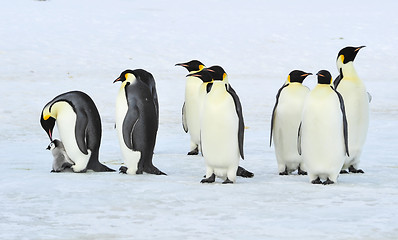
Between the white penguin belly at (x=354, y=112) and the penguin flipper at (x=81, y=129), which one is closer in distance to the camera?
the penguin flipper at (x=81, y=129)

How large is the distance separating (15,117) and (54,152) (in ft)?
13.2

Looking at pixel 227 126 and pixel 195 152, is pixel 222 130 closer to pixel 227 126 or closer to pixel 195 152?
pixel 227 126

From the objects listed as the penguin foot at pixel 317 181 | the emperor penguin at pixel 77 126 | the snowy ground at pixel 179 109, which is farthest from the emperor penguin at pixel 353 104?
the emperor penguin at pixel 77 126

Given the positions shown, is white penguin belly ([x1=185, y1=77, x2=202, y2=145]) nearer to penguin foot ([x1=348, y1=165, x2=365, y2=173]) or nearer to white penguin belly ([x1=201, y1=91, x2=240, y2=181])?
penguin foot ([x1=348, y1=165, x2=365, y2=173])

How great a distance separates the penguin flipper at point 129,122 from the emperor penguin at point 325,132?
4.01 feet

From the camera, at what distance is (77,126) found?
525 centimetres

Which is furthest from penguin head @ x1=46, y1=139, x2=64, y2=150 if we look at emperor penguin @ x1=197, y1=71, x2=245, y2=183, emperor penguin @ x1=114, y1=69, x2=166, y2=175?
emperor penguin @ x1=197, y1=71, x2=245, y2=183

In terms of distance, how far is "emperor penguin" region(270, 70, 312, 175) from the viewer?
5.29m

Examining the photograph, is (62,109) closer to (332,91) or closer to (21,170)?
(21,170)

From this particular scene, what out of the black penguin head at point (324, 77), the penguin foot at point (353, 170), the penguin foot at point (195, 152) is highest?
the black penguin head at point (324, 77)

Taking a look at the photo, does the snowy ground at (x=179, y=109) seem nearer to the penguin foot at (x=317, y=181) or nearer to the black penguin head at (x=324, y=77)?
the penguin foot at (x=317, y=181)

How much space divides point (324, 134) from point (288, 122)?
0.56m

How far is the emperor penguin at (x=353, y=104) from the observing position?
5543mm

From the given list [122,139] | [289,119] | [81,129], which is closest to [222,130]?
[289,119]
